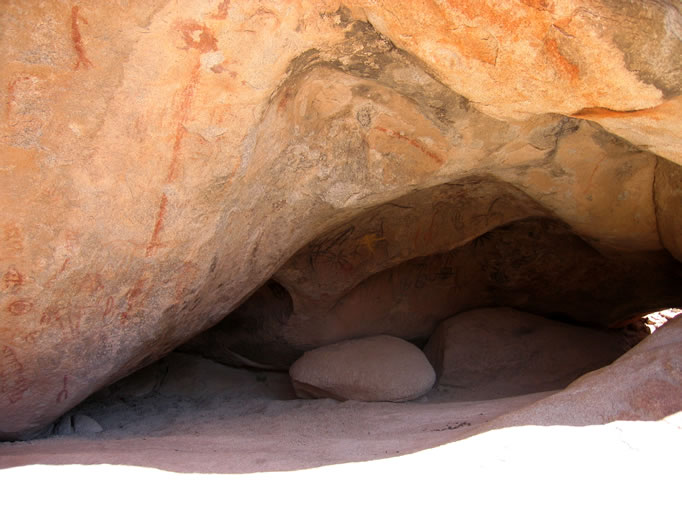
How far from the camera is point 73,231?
7.19ft

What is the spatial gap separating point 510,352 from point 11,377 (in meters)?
3.45

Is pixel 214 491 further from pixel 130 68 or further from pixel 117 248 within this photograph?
pixel 130 68

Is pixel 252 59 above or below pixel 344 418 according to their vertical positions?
above

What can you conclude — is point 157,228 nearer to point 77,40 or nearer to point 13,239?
point 13,239

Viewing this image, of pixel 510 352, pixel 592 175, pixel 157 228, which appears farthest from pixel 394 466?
pixel 510 352

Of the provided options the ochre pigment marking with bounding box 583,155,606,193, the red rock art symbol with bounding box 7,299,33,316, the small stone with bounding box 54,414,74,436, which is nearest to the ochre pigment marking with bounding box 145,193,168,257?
the red rock art symbol with bounding box 7,299,33,316

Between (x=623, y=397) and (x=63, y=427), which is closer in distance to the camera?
(x=623, y=397)

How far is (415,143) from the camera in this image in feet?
9.35

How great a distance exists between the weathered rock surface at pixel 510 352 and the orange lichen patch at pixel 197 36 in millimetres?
2887

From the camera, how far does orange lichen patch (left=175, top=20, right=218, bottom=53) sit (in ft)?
6.55

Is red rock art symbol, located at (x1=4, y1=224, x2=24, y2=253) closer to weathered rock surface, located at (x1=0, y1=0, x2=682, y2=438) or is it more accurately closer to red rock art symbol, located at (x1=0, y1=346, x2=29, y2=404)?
weathered rock surface, located at (x1=0, y1=0, x2=682, y2=438)

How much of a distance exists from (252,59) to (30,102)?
2.58 ft

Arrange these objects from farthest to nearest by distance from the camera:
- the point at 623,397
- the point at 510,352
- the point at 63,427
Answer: the point at 510,352
the point at 63,427
the point at 623,397

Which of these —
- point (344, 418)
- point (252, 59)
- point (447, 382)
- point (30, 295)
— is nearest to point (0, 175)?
point (30, 295)
